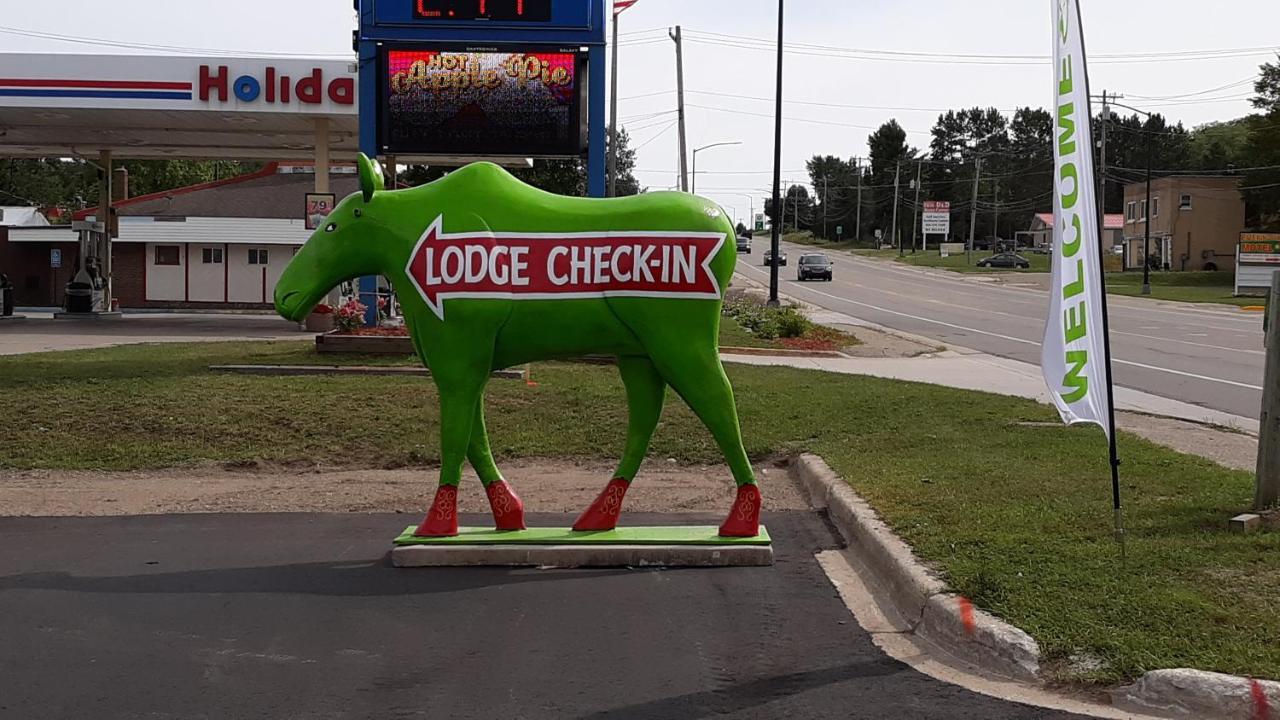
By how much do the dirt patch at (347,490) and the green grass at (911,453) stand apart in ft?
1.05

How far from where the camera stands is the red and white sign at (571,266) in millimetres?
7434

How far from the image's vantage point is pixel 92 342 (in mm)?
23375

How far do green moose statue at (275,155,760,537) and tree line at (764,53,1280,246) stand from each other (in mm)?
95778

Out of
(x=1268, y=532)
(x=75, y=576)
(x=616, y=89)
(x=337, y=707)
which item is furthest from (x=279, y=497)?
(x=616, y=89)

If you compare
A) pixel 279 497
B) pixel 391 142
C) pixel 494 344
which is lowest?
pixel 279 497

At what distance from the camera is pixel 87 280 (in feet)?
110

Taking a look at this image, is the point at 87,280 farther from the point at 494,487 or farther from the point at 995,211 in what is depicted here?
the point at 995,211

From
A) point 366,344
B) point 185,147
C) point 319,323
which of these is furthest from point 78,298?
point 366,344

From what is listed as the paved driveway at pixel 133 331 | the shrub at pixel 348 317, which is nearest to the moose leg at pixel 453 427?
the shrub at pixel 348 317

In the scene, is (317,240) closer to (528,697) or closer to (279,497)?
(279,497)

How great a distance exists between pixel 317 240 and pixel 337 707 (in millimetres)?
3669

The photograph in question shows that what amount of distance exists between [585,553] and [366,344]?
10.5 m

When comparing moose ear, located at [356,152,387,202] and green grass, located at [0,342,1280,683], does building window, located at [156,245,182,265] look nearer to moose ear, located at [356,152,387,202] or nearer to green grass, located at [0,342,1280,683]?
green grass, located at [0,342,1280,683]

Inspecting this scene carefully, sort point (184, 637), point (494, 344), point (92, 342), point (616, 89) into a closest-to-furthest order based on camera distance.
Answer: point (184, 637) → point (494, 344) → point (92, 342) → point (616, 89)
